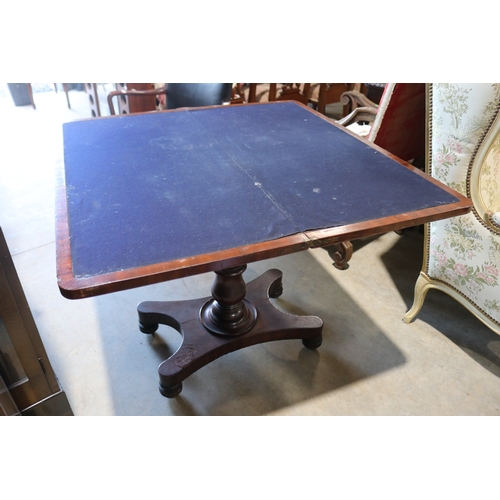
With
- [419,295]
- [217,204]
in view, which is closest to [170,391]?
[217,204]

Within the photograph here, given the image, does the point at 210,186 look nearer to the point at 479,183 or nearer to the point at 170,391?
the point at 170,391

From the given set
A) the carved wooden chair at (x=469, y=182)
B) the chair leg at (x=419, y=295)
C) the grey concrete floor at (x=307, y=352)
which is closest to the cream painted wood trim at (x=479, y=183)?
the carved wooden chair at (x=469, y=182)

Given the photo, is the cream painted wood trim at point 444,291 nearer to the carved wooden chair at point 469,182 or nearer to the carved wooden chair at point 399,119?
the carved wooden chair at point 469,182

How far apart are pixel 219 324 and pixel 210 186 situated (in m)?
0.59

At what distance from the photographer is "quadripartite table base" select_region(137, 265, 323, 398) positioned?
4.48 feet

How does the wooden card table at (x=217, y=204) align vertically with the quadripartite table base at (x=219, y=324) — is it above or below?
above

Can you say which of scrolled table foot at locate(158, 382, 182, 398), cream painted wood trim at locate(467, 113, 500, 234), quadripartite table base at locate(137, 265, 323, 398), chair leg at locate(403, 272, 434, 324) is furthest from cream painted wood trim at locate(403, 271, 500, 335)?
scrolled table foot at locate(158, 382, 182, 398)

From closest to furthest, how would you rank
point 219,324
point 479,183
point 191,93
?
1. point 479,183
2. point 219,324
3. point 191,93

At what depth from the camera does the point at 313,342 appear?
1.53 meters

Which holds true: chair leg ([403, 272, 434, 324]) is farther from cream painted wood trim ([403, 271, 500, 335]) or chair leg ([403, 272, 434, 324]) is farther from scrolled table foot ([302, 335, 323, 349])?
scrolled table foot ([302, 335, 323, 349])

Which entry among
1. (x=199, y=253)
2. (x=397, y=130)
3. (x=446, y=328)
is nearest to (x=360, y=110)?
(x=397, y=130)

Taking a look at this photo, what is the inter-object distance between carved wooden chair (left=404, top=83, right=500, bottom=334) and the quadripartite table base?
1.72ft

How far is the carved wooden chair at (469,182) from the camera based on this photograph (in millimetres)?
1203

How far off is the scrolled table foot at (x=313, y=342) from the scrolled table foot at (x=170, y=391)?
0.49m
